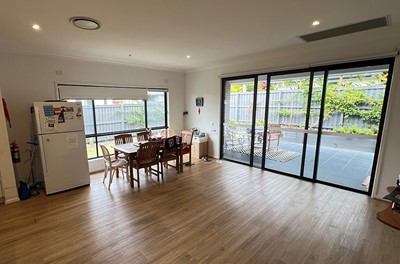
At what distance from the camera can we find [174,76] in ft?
19.4

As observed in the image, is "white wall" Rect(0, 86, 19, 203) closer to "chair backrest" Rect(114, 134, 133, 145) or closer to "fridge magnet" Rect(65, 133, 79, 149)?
"fridge magnet" Rect(65, 133, 79, 149)

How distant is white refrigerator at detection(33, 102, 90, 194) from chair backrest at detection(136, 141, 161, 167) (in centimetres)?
108

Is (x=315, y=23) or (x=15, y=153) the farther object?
(x=15, y=153)

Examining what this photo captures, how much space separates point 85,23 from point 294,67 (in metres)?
3.65

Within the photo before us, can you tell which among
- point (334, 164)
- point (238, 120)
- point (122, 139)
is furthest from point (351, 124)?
point (122, 139)

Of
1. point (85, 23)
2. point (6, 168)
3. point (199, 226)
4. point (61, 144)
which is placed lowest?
point (199, 226)

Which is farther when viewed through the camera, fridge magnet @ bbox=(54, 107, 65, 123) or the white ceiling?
fridge magnet @ bbox=(54, 107, 65, 123)

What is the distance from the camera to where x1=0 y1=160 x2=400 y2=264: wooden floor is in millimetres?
2100

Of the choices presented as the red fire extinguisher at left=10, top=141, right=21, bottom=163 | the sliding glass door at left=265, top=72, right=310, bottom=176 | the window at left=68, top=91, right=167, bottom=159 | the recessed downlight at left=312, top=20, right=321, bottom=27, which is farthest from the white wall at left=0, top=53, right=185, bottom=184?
the recessed downlight at left=312, top=20, right=321, bottom=27

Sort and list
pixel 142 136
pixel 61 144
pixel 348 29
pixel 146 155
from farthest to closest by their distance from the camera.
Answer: pixel 142 136
pixel 146 155
pixel 61 144
pixel 348 29

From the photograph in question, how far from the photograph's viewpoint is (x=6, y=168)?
10.4 feet

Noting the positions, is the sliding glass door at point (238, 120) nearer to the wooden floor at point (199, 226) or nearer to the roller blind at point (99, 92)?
the wooden floor at point (199, 226)

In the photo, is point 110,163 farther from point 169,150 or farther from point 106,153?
point 169,150

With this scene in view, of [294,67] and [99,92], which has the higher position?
[294,67]
